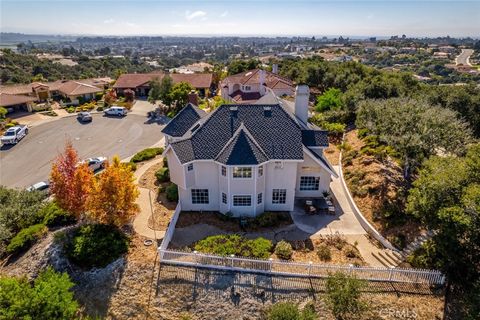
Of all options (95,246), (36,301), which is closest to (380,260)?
(95,246)

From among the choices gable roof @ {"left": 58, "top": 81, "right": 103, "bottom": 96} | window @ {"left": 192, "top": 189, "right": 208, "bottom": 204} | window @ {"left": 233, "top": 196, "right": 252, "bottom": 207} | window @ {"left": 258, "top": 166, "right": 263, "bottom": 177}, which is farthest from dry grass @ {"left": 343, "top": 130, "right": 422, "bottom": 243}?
gable roof @ {"left": 58, "top": 81, "right": 103, "bottom": 96}

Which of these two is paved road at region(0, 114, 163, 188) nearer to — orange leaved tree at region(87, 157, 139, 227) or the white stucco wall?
orange leaved tree at region(87, 157, 139, 227)

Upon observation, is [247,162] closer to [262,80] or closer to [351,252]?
[351,252]

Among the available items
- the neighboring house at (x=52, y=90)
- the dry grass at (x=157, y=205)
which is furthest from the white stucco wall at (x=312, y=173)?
the neighboring house at (x=52, y=90)

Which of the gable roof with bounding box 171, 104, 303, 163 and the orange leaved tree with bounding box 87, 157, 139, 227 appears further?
the gable roof with bounding box 171, 104, 303, 163

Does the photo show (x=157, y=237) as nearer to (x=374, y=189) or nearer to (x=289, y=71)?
(x=374, y=189)

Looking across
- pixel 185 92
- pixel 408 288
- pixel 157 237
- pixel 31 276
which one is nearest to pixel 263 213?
pixel 157 237
